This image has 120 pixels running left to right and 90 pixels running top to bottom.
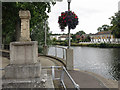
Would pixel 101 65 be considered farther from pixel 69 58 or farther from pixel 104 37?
pixel 104 37

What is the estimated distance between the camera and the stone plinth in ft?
10.7

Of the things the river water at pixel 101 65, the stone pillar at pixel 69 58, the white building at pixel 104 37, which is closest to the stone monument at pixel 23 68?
the stone pillar at pixel 69 58

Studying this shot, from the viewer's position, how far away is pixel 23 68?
3.12 metres

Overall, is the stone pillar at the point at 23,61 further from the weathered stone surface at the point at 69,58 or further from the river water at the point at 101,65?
the river water at the point at 101,65

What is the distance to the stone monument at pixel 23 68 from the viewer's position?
115 inches

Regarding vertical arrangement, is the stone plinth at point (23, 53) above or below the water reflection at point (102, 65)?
above

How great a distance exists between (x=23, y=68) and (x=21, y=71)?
0.10 metres

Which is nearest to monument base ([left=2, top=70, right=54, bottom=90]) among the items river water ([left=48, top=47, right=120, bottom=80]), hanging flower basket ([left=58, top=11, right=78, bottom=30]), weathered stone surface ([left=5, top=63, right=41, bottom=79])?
weathered stone surface ([left=5, top=63, right=41, bottom=79])

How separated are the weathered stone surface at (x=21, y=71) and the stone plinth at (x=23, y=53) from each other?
0.71ft

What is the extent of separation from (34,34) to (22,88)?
16757mm

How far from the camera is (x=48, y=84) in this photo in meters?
3.04

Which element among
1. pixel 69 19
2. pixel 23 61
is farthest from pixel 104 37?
pixel 23 61

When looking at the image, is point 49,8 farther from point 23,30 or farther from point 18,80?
point 18,80

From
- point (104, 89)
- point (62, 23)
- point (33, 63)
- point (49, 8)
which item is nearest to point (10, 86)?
point (33, 63)
